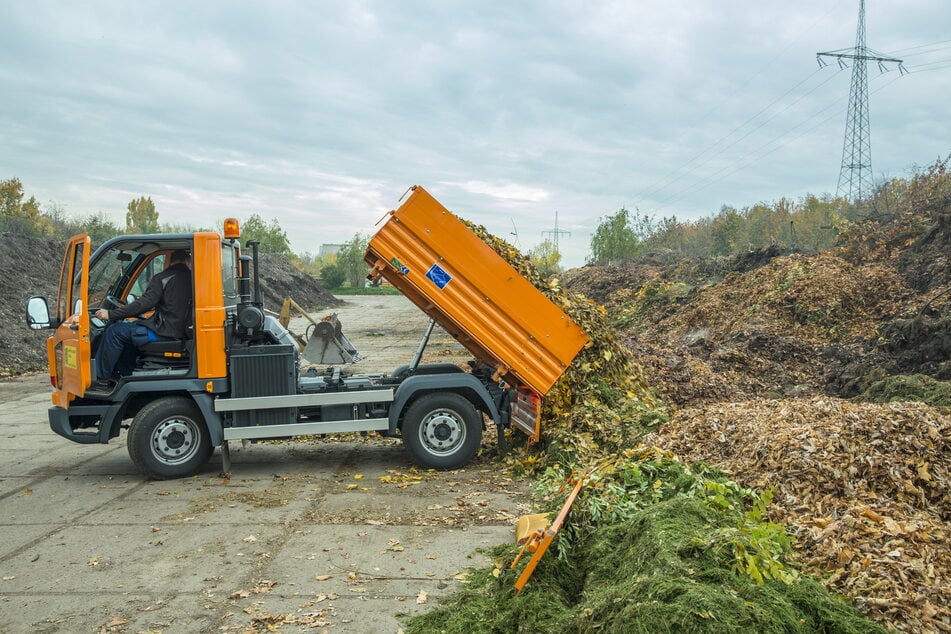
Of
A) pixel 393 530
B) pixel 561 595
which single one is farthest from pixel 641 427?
pixel 561 595

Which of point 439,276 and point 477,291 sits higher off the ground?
point 439,276

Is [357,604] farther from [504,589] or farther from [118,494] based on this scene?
[118,494]

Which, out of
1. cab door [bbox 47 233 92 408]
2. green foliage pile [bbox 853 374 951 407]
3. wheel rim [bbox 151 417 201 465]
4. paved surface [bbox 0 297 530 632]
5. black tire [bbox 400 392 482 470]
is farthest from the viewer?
black tire [bbox 400 392 482 470]

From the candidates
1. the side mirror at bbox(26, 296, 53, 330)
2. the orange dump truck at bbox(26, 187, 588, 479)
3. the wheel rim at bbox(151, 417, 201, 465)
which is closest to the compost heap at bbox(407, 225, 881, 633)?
the orange dump truck at bbox(26, 187, 588, 479)

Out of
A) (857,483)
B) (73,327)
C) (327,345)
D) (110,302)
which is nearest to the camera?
(857,483)

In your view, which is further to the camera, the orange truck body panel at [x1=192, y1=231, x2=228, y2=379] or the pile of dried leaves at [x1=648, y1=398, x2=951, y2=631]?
the orange truck body panel at [x1=192, y1=231, x2=228, y2=379]

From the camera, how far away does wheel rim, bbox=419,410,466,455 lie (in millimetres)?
8219

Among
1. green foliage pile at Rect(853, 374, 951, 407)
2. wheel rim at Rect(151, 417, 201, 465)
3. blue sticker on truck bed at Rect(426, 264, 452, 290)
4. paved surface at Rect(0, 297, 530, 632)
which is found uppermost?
blue sticker on truck bed at Rect(426, 264, 452, 290)

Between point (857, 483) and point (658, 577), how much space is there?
87.8 inches

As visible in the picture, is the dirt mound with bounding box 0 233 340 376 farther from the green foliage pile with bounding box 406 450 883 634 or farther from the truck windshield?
the green foliage pile with bounding box 406 450 883 634

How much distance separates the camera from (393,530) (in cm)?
639

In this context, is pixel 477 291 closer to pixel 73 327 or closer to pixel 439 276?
pixel 439 276

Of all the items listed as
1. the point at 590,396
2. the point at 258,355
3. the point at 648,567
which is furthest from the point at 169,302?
the point at 648,567

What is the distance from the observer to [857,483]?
17.6 feet
